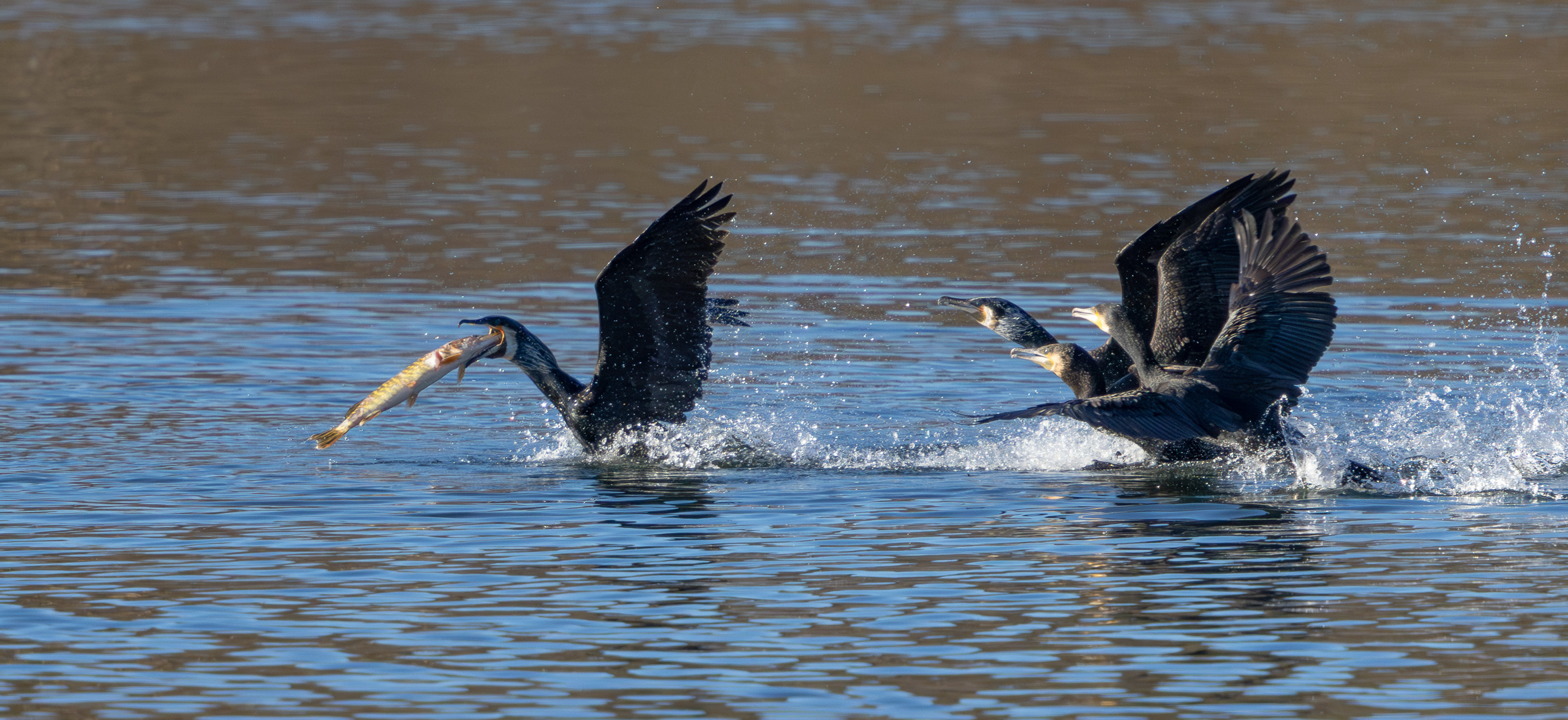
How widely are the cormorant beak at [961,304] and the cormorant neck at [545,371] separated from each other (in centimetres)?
230

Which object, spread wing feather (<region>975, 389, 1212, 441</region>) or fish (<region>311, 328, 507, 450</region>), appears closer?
spread wing feather (<region>975, 389, 1212, 441</region>)

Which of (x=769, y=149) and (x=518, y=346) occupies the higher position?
(x=769, y=149)

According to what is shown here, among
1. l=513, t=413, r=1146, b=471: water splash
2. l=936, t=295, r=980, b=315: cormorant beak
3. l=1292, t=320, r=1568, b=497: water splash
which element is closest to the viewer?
l=1292, t=320, r=1568, b=497: water splash

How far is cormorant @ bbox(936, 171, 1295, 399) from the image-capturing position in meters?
12.0

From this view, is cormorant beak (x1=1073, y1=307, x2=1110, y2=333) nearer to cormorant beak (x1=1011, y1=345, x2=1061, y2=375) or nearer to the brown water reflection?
cormorant beak (x1=1011, y1=345, x2=1061, y2=375)

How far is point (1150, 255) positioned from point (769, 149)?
1687 centimetres

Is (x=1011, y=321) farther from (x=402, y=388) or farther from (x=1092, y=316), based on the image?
(x=402, y=388)

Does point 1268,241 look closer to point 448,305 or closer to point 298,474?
point 298,474

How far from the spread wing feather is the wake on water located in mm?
743

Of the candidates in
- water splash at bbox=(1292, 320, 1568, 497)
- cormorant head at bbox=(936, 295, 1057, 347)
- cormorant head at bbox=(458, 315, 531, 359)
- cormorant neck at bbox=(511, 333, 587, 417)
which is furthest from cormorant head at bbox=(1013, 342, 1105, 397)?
cormorant head at bbox=(458, 315, 531, 359)


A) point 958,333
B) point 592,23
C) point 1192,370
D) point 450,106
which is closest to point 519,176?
point 450,106

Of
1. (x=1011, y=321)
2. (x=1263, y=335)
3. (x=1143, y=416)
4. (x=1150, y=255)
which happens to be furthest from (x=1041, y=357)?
(x=1143, y=416)

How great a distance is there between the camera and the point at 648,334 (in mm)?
11617

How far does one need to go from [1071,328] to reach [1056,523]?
639cm
